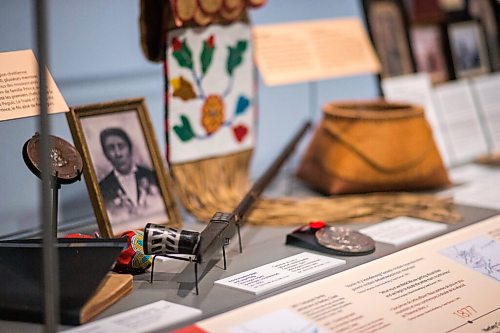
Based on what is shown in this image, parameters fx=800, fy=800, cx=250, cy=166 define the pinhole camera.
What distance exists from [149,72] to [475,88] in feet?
3.94

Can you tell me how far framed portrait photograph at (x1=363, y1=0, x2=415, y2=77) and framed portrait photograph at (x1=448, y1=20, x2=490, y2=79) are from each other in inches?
9.1

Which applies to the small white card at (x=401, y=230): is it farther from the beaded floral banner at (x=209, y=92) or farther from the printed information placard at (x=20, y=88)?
the printed information placard at (x=20, y=88)

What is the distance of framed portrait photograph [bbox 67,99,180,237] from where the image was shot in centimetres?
148

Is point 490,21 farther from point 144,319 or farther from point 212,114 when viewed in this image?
point 144,319

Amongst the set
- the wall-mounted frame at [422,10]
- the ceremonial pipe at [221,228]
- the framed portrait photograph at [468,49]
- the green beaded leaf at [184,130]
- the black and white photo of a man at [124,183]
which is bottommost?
the ceremonial pipe at [221,228]

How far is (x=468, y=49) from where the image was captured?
2.76 meters

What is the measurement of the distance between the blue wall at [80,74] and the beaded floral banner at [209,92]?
0.72ft

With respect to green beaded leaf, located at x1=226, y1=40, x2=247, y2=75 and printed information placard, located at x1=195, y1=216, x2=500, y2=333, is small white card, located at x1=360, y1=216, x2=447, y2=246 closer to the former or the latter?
printed information placard, located at x1=195, y1=216, x2=500, y2=333

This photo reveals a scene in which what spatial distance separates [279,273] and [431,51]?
151 cm

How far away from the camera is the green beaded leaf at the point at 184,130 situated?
1.72 metres

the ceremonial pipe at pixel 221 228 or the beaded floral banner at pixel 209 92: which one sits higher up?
the beaded floral banner at pixel 209 92

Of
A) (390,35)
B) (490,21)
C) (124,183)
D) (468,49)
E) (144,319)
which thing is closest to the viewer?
(144,319)

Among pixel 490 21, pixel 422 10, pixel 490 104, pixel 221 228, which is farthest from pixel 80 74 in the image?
pixel 490 21

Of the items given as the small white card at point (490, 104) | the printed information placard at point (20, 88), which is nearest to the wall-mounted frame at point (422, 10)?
the small white card at point (490, 104)
